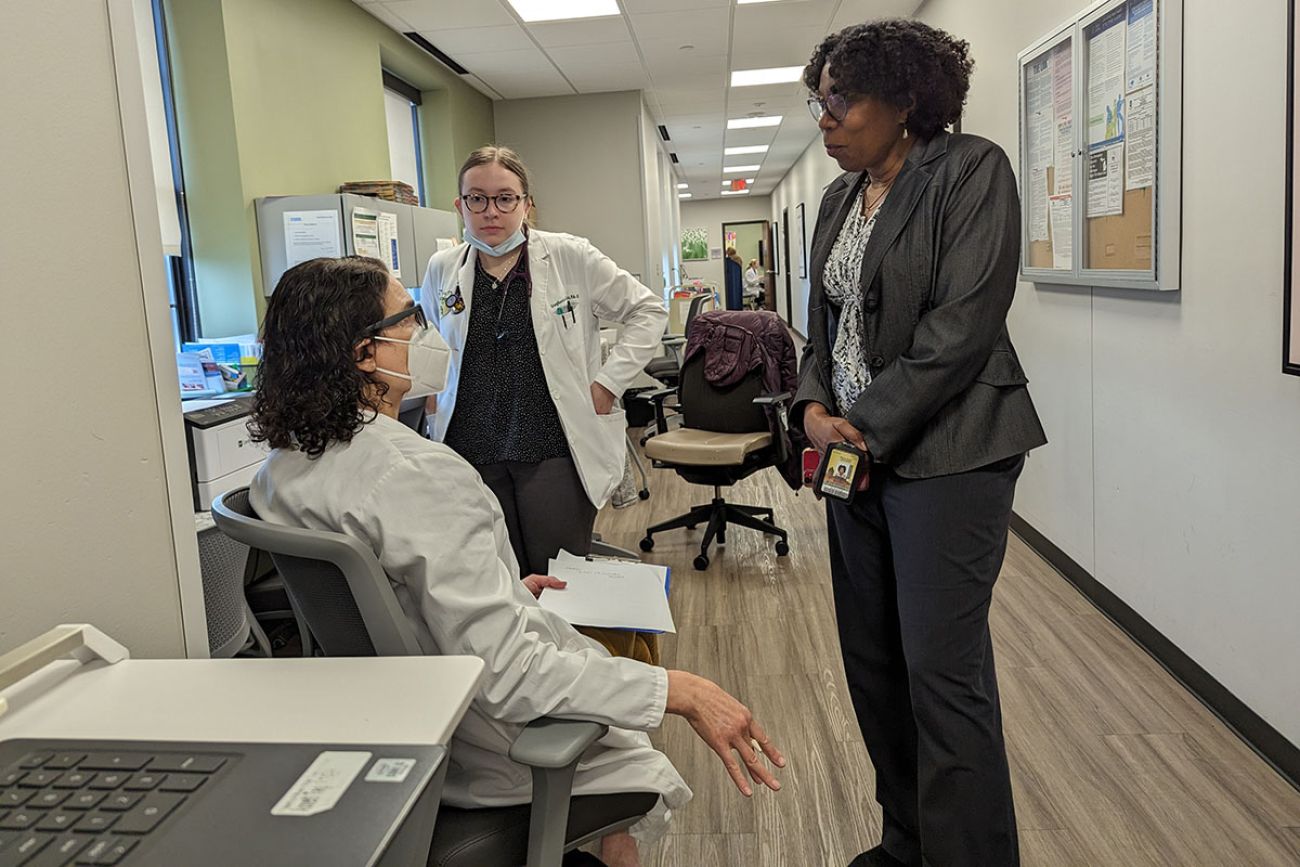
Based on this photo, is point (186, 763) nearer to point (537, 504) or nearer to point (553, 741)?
point (553, 741)

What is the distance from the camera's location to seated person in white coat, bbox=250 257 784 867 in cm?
112

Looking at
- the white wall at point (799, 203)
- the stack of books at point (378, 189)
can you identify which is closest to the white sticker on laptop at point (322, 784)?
the stack of books at point (378, 189)

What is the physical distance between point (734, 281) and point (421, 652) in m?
17.3

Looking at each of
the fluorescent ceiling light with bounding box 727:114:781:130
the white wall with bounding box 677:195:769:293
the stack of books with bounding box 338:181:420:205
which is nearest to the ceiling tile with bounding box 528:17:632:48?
the stack of books with bounding box 338:181:420:205

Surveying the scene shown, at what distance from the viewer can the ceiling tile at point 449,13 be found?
4668mm

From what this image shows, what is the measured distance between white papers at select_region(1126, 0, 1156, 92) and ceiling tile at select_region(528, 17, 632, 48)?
308cm

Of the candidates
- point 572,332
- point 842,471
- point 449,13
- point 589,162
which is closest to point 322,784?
point 842,471

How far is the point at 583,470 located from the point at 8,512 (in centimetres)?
157

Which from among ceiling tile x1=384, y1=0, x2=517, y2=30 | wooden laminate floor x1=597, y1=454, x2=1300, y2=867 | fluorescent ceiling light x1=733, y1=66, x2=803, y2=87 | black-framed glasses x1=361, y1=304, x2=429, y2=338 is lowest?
wooden laminate floor x1=597, y1=454, x2=1300, y2=867

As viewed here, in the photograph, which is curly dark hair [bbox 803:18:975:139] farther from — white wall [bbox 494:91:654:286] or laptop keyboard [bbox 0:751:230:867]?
white wall [bbox 494:91:654:286]

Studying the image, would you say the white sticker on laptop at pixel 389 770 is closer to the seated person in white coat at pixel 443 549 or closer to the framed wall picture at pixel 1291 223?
the seated person in white coat at pixel 443 549

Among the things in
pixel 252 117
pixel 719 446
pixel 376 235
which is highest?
pixel 252 117

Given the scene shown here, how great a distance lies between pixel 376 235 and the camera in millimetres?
4059

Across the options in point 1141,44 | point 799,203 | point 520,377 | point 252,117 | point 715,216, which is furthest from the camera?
point 715,216
